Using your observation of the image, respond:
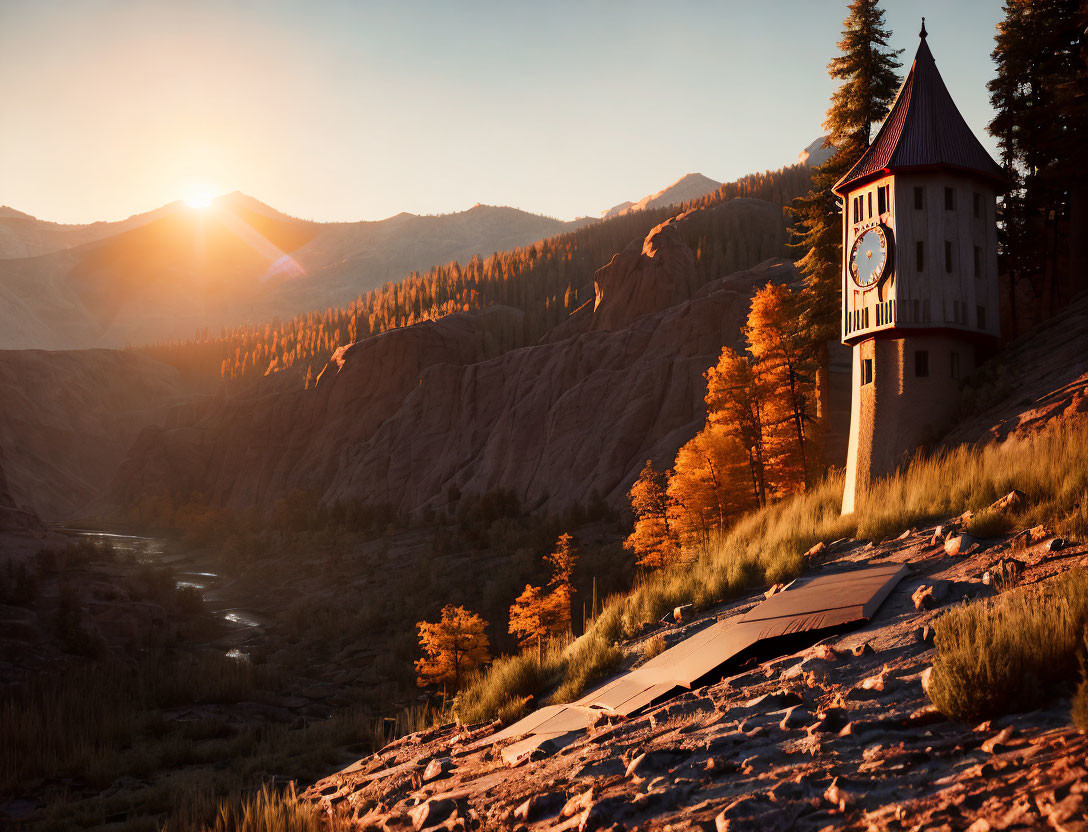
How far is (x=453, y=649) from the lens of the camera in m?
32.5

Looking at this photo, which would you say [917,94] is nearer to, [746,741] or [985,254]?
Result: [985,254]

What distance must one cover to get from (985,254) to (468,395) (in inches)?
2290

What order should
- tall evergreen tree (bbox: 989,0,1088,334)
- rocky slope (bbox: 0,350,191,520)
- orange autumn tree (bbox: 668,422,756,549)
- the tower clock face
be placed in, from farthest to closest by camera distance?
rocky slope (bbox: 0,350,191,520) < orange autumn tree (bbox: 668,422,756,549) < tall evergreen tree (bbox: 989,0,1088,334) < the tower clock face

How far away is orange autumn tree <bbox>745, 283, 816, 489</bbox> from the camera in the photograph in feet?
112

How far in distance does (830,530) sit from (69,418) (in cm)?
14768

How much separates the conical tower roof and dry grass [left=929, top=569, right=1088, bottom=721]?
61.3 feet

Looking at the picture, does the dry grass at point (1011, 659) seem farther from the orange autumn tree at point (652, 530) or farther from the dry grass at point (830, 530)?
the orange autumn tree at point (652, 530)

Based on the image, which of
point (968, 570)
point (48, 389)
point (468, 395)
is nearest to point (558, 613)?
point (968, 570)

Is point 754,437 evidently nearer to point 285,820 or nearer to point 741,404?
point 741,404

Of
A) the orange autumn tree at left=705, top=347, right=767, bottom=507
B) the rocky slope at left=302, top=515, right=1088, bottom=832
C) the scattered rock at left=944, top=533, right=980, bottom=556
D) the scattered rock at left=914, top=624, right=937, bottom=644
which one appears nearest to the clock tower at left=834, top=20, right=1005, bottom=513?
the orange autumn tree at left=705, top=347, right=767, bottom=507

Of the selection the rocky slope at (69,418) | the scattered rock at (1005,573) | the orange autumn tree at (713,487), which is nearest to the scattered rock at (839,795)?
the scattered rock at (1005,573)

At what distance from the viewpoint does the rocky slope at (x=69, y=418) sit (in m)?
123

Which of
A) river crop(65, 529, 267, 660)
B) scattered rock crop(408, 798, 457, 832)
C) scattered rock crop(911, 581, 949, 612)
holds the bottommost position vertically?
river crop(65, 529, 267, 660)

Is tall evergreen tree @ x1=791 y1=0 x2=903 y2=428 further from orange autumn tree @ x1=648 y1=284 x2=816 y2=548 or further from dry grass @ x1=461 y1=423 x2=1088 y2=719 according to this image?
dry grass @ x1=461 y1=423 x2=1088 y2=719
